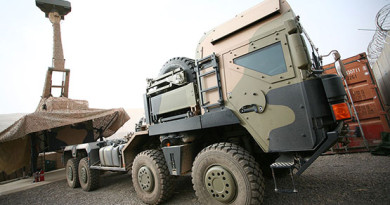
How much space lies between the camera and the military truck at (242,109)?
2236 millimetres

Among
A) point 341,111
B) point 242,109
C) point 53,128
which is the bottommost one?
point 341,111

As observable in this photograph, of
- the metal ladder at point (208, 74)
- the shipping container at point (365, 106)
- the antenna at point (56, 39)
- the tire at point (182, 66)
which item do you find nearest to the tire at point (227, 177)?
the metal ladder at point (208, 74)

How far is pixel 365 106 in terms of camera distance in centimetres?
579

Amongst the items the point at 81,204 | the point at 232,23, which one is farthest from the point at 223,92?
the point at 81,204

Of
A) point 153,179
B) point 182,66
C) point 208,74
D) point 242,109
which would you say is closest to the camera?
point 242,109

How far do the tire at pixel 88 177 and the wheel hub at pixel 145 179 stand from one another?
2.31 metres

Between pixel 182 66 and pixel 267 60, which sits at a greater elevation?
pixel 182 66

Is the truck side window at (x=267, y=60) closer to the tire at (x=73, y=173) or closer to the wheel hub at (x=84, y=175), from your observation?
the wheel hub at (x=84, y=175)

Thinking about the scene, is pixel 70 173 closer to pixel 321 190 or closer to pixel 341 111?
pixel 321 190

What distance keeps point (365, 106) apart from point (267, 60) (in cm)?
545

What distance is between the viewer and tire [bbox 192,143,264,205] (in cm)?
238

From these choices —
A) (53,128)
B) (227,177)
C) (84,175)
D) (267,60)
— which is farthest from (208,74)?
(53,128)

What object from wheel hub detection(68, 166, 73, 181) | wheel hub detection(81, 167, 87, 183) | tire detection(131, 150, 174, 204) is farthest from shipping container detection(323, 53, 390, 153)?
wheel hub detection(68, 166, 73, 181)

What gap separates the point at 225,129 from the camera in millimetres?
3477
